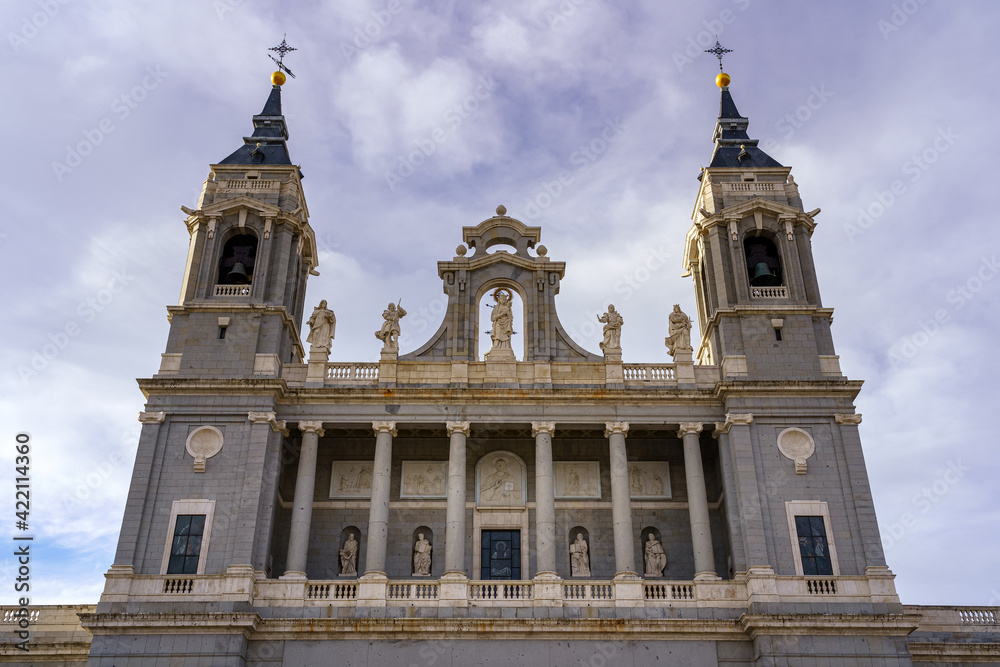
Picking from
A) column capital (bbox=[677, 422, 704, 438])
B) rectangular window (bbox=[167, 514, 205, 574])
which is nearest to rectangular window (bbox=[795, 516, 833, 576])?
column capital (bbox=[677, 422, 704, 438])

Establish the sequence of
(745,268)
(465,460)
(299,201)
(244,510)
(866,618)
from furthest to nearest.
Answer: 1. (299,201)
2. (745,268)
3. (465,460)
4. (244,510)
5. (866,618)

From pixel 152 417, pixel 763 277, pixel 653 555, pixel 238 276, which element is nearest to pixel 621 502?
pixel 653 555

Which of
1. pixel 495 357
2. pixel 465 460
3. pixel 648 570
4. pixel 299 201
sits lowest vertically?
pixel 648 570

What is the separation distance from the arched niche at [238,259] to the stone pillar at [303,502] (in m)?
6.63

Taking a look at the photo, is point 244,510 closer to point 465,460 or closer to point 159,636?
point 159,636

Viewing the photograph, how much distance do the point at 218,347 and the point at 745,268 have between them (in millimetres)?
18535

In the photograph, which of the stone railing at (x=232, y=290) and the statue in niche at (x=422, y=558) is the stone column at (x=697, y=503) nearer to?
the statue in niche at (x=422, y=558)

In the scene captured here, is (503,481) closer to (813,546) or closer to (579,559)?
(579,559)

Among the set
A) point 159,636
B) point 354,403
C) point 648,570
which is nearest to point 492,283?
point 354,403

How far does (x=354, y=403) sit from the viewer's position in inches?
1270

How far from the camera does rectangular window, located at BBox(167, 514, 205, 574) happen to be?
29078 millimetres

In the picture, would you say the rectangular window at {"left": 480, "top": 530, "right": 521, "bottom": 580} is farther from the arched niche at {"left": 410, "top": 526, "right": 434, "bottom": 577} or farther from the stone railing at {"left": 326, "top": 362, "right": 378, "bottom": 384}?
the stone railing at {"left": 326, "top": 362, "right": 378, "bottom": 384}

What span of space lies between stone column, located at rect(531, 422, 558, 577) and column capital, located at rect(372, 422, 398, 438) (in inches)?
179

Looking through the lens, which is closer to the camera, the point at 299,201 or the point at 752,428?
the point at 752,428
